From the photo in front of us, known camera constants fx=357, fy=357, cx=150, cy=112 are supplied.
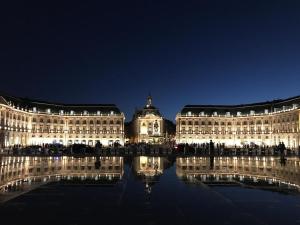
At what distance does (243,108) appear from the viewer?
160 m

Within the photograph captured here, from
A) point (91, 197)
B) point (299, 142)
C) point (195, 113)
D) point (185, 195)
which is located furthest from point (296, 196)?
point (195, 113)

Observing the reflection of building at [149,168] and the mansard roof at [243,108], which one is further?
the mansard roof at [243,108]

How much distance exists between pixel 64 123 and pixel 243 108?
262ft

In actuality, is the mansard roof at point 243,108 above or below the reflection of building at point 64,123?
above

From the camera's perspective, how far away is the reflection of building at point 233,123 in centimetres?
14200

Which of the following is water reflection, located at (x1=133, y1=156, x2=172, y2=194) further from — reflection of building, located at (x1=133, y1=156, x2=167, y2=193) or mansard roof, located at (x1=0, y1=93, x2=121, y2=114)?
mansard roof, located at (x1=0, y1=93, x2=121, y2=114)

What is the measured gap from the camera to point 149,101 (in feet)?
580

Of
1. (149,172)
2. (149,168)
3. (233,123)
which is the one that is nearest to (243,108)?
(233,123)

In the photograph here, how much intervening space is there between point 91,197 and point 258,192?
23.9 feet

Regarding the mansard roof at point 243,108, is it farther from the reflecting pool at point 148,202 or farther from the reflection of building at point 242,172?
the reflecting pool at point 148,202

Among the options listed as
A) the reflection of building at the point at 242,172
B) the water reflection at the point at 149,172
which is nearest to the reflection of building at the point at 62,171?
the water reflection at the point at 149,172

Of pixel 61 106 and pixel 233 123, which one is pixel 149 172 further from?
pixel 233 123

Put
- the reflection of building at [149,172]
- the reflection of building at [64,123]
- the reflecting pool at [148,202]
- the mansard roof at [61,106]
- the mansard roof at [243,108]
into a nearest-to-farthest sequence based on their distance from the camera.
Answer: the reflecting pool at [148,202] → the reflection of building at [149,172] → the reflection of building at [64,123] → the mansard roof at [243,108] → the mansard roof at [61,106]

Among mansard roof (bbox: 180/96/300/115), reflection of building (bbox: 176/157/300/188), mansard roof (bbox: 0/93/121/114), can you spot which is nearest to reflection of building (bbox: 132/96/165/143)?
mansard roof (bbox: 0/93/121/114)
